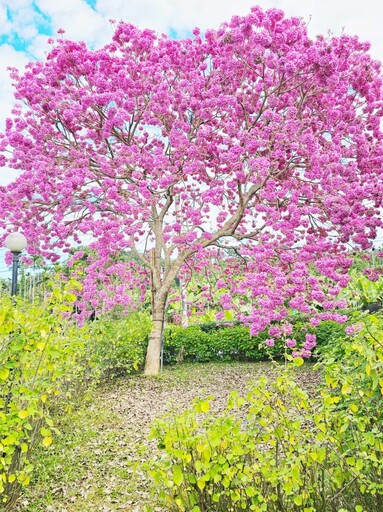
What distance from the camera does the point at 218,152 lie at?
9.72 m

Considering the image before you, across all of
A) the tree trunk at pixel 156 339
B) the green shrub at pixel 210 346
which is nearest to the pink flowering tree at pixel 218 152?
the tree trunk at pixel 156 339

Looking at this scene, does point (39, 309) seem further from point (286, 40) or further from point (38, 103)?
point (38, 103)

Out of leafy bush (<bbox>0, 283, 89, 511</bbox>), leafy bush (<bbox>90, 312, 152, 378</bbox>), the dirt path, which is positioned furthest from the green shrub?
leafy bush (<bbox>0, 283, 89, 511</bbox>)

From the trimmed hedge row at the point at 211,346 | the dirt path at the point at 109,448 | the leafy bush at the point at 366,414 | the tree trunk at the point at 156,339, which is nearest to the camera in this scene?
the leafy bush at the point at 366,414

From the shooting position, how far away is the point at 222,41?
893cm

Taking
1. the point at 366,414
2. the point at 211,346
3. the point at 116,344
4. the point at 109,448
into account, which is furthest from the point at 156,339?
the point at 366,414

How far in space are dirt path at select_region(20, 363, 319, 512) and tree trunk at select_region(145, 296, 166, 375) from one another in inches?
17.9

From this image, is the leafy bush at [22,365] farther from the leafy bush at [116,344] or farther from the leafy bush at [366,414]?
the leafy bush at [116,344]

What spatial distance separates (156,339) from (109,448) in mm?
4846

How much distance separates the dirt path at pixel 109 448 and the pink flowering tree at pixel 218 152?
160cm

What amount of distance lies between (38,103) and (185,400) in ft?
22.8

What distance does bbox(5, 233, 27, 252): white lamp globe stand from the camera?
9641 millimetres

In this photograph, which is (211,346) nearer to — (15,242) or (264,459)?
(15,242)

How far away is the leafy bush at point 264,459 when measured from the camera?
2.68 meters
